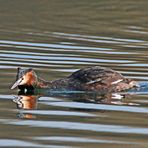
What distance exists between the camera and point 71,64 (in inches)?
664

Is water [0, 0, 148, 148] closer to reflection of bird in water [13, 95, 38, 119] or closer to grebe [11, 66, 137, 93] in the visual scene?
reflection of bird in water [13, 95, 38, 119]

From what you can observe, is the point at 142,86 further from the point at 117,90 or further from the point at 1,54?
the point at 1,54

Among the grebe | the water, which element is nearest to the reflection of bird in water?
the water

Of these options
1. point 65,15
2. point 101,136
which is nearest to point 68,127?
point 101,136

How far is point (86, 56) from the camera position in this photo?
723 inches

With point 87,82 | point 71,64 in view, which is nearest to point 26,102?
point 87,82

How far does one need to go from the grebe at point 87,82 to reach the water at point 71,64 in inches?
8.1

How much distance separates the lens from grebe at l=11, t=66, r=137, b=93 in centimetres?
1370

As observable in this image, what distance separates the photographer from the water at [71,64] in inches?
392

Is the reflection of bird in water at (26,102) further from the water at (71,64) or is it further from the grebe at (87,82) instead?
the grebe at (87,82)

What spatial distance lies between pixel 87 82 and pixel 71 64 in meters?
3.14

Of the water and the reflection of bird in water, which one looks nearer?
the water

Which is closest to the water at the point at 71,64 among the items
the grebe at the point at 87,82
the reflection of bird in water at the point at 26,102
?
the reflection of bird in water at the point at 26,102

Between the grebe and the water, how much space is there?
0.68 ft
